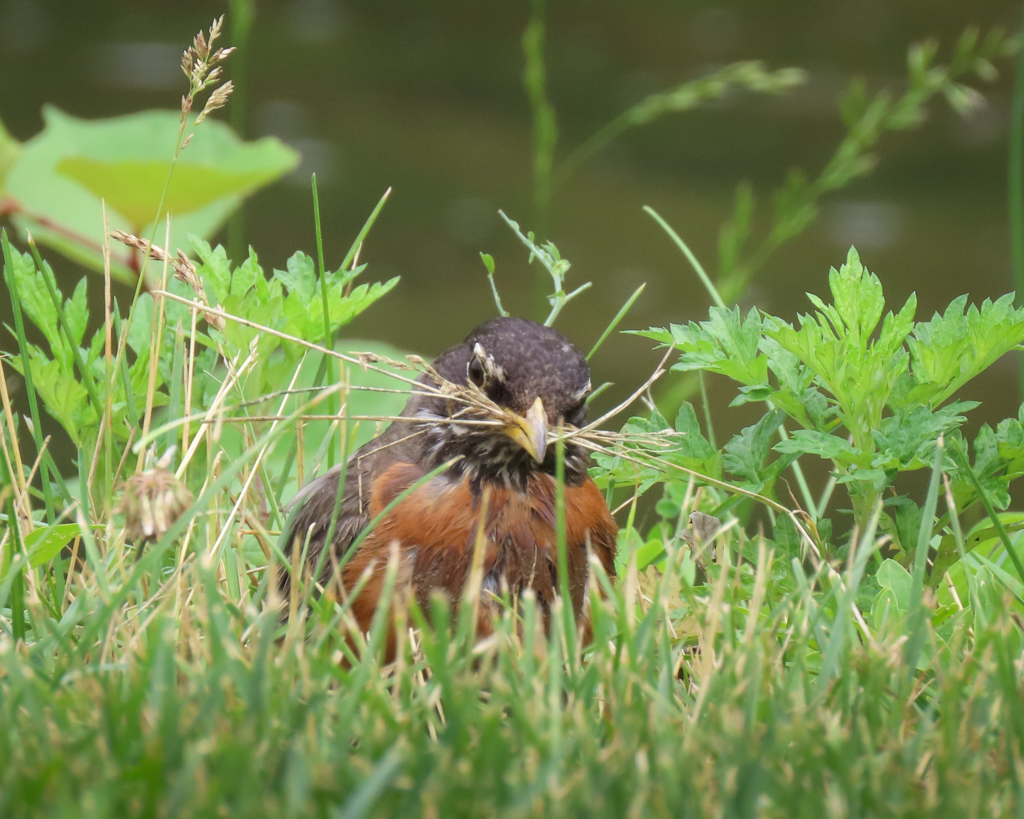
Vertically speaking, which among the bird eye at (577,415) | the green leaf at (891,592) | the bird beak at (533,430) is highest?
the bird eye at (577,415)

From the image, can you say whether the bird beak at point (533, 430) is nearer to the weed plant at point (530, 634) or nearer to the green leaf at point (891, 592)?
the weed plant at point (530, 634)

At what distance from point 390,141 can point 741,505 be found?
819 cm

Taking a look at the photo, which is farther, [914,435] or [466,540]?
[466,540]

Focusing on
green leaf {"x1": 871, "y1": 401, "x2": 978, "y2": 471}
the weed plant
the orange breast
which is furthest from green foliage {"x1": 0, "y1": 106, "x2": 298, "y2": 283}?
green leaf {"x1": 871, "y1": 401, "x2": 978, "y2": 471}

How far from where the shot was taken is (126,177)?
13.6 ft

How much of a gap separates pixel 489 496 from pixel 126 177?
1.89 metres

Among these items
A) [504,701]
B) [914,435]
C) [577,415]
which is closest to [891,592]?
[914,435]

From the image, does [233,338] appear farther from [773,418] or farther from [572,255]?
[572,255]

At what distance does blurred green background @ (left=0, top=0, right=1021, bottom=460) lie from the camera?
29.5ft

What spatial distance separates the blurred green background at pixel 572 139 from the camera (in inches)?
354

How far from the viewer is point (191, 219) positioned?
4918mm

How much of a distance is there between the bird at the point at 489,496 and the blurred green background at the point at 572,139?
4637 mm

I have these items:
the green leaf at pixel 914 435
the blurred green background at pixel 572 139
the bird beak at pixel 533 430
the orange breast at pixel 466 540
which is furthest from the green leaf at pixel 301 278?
the blurred green background at pixel 572 139

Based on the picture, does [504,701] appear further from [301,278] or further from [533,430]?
[301,278]
